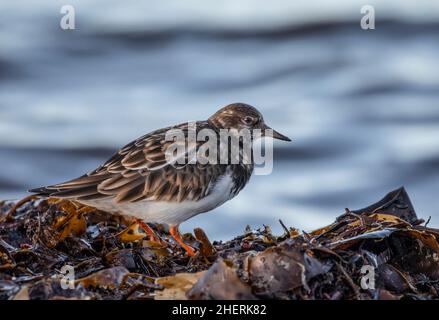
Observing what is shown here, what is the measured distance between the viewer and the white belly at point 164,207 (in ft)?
12.8

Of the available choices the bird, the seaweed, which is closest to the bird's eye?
the bird

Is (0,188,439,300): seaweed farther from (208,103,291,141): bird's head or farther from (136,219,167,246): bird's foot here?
(208,103,291,141): bird's head

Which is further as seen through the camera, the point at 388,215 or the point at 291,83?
the point at 291,83

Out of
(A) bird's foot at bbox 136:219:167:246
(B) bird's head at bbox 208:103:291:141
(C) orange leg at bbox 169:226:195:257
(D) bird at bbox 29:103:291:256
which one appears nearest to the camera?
(C) orange leg at bbox 169:226:195:257

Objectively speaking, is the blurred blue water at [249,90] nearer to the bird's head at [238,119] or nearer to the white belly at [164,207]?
the bird's head at [238,119]

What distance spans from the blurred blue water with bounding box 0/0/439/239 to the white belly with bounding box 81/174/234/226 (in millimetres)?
2327

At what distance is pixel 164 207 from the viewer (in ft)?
12.9

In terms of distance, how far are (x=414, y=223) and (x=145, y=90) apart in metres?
5.44

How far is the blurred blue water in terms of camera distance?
730 centimetres

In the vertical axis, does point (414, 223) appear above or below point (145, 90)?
below

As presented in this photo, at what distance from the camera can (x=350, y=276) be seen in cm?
296
